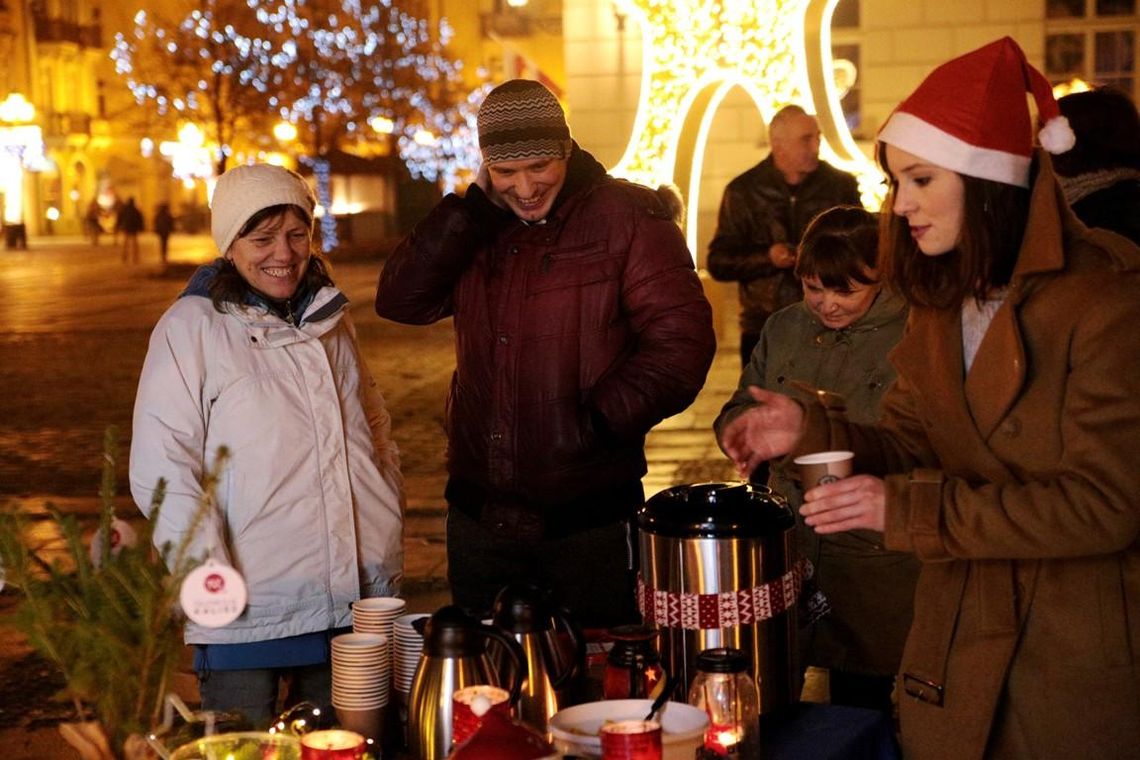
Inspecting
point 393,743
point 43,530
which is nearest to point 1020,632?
point 393,743

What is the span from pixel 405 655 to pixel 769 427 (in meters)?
0.83

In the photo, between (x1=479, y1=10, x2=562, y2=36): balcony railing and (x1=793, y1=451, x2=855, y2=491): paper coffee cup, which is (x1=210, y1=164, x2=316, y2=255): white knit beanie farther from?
(x1=479, y1=10, x2=562, y2=36): balcony railing

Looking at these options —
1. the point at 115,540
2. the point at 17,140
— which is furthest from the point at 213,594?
the point at 17,140

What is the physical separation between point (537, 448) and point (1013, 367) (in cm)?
147

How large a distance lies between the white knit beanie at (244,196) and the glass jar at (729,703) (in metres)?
1.61

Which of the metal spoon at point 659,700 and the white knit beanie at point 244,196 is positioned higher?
the white knit beanie at point 244,196

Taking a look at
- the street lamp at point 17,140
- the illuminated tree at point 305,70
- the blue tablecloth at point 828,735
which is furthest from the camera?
the street lamp at point 17,140

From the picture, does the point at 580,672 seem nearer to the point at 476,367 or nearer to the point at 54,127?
the point at 476,367

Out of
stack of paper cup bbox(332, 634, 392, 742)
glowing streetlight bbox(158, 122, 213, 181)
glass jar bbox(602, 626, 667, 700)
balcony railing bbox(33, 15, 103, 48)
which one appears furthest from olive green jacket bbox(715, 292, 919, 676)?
balcony railing bbox(33, 15, 103, 48)

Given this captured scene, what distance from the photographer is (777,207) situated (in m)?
7.36

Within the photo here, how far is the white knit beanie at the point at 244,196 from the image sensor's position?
3.60 meters

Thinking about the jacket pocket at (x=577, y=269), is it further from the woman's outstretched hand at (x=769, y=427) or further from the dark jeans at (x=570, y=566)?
the woman's outstretched hand at (x=769, y=427)

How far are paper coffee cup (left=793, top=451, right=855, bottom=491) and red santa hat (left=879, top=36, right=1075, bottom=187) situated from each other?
0.53 m

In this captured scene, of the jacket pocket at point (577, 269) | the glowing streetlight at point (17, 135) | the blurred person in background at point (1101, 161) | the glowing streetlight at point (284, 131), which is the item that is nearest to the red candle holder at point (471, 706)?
the jacket pocket at point (577, 269)
